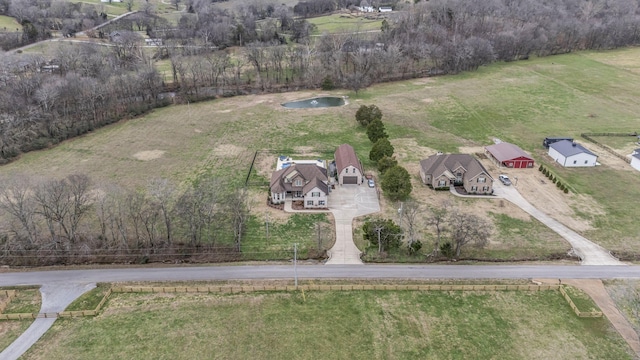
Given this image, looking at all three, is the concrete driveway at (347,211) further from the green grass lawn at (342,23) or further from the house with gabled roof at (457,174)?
the green grass lawn at (342,23)

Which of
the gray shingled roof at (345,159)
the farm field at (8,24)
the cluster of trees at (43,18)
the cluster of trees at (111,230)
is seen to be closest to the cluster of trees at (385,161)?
the gray shingled roof at (345,159)

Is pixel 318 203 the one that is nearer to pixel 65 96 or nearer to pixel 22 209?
pixel 22 209

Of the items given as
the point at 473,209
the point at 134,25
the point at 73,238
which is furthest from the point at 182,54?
the point at 473,209

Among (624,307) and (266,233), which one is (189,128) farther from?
(624,307)

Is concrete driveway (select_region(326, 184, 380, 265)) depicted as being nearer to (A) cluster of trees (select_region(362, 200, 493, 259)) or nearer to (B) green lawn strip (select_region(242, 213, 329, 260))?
(B) green lawn strip (select_region(242, 213, 329, 260))

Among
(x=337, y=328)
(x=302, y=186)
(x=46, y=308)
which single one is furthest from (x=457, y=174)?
(x=46, y=308)

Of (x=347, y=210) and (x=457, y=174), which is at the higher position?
(x=457, y=174)
